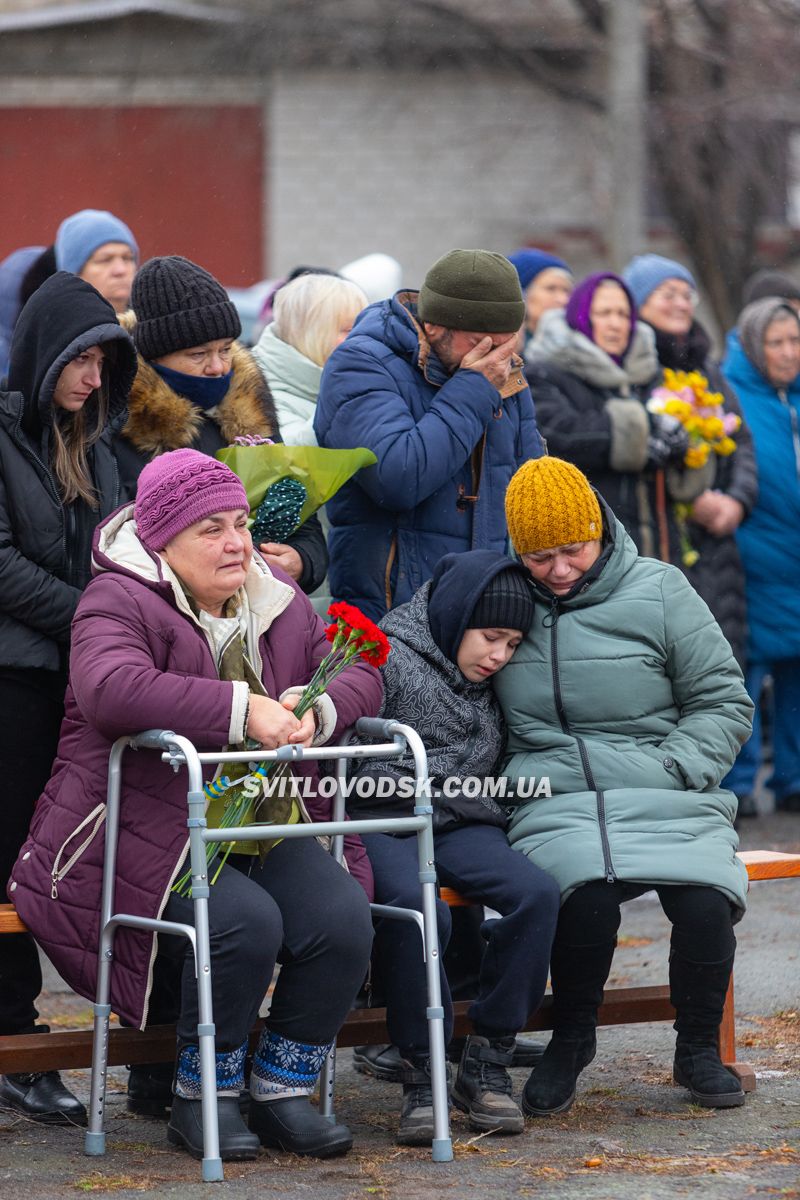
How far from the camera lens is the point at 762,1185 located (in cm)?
407

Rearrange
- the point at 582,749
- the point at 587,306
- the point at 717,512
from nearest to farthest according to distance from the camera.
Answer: the point at 582,749, the point at 587,306, the point at 717,512

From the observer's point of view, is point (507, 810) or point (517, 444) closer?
point (507, 810)

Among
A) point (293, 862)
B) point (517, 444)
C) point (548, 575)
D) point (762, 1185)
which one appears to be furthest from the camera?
point (517, 444)

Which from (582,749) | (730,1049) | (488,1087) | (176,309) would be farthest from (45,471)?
(730,1049)

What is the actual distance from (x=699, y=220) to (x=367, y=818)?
40.7 feet

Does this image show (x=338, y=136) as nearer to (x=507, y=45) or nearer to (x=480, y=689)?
(x=507, y=45)

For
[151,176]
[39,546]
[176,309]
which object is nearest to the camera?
[39,546]

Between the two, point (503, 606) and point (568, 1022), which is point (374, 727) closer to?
point (503, 606)

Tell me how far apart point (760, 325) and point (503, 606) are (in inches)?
151

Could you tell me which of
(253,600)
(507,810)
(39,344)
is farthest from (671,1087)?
(39,344)

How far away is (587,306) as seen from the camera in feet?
24.8

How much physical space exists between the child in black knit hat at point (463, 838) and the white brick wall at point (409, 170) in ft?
41.1

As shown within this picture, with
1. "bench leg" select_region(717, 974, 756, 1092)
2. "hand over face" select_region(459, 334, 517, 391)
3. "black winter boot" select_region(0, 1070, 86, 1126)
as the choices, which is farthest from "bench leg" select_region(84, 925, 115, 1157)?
"hand over face" select_region(459, 334, 517, 391)

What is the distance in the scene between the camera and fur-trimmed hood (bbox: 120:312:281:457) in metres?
5.11
